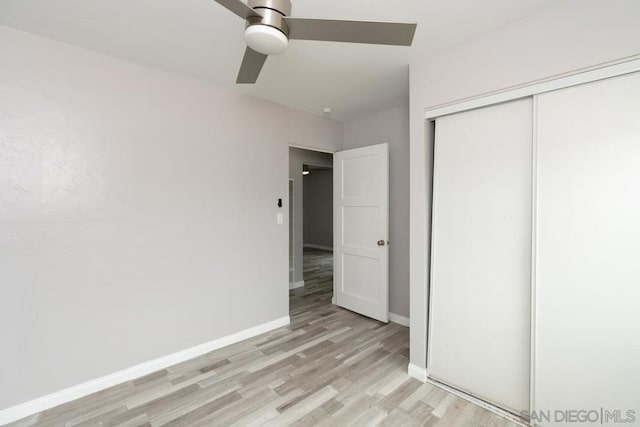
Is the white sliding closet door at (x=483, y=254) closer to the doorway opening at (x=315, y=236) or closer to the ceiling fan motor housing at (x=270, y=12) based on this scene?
the ceiling fan motor housing at (x=270, y=12)

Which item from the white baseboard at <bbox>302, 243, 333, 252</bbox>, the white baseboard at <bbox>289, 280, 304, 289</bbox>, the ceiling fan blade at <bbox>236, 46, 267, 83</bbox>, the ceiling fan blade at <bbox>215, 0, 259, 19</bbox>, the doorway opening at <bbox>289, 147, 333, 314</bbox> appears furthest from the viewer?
the white baseboard at <bbox>302, 243, 333, 252</bbox>

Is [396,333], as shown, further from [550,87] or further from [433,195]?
[550,87]

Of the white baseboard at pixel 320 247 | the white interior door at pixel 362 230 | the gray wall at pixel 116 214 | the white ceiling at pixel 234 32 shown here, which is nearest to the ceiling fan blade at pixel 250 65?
the white ceiling at pixel 234 32

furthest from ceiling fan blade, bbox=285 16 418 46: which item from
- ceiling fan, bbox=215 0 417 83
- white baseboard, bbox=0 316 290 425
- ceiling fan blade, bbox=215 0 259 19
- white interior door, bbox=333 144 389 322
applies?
white baseboard, bbox=0 316 290 425

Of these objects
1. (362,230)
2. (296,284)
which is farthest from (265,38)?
(296,284)

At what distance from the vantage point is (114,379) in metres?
2.19

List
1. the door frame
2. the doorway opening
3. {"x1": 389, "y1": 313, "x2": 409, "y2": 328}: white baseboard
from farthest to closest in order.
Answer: the doorway opening → {"x1": 389, "y1": 313, "x2": 409, "y2": 328}: white baseboard → the door frame

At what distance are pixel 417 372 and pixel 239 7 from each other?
2619 mm

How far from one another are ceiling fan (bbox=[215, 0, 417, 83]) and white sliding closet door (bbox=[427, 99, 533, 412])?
1.13 metres

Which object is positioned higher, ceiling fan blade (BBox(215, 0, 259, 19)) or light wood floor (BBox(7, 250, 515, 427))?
ceiling fan blade (BBox(215, 0, 259, 19))

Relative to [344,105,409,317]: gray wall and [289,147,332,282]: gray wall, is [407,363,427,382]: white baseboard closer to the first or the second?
[344,105,409,317]: gray wall

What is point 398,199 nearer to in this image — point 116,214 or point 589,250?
point 589,250

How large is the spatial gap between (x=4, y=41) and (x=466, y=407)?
12.7 ft

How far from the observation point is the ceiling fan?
1.12 m
